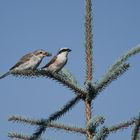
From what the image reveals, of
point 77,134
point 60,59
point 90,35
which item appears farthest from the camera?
point 60,59

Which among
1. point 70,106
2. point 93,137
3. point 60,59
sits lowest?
point 93,137

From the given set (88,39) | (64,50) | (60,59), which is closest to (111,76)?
(88,39)

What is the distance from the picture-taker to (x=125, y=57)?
13.2 feet

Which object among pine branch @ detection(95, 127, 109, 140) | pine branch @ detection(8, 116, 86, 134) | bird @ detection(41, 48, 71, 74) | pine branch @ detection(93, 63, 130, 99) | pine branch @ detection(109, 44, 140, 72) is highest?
bird @ detection(41, 48, 71, 74)

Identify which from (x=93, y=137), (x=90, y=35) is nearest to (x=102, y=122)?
(x=93, y=137)

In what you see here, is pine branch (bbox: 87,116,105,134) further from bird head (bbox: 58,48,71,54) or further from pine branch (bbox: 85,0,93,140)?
bird head (bbox: 58,48,71,54)

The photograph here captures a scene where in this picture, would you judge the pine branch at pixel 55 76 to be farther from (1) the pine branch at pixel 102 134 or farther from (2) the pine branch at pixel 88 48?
(1) the pine branch at pixel 102 134

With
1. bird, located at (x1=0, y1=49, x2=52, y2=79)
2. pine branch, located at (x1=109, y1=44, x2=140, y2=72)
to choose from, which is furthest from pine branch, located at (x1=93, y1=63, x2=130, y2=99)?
bird, located at (x1=0, y1=49, x2=52, y2=79)

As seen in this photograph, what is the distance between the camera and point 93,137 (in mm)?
3246

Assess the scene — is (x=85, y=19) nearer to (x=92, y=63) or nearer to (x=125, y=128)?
(x=92, y=63)

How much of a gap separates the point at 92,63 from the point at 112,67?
0.27 meters

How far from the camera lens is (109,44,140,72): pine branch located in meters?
3.93

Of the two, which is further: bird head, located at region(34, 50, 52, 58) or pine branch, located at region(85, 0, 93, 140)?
bird head, located at region(34, 50, 52, 58)

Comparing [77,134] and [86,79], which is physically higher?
[86,79]
